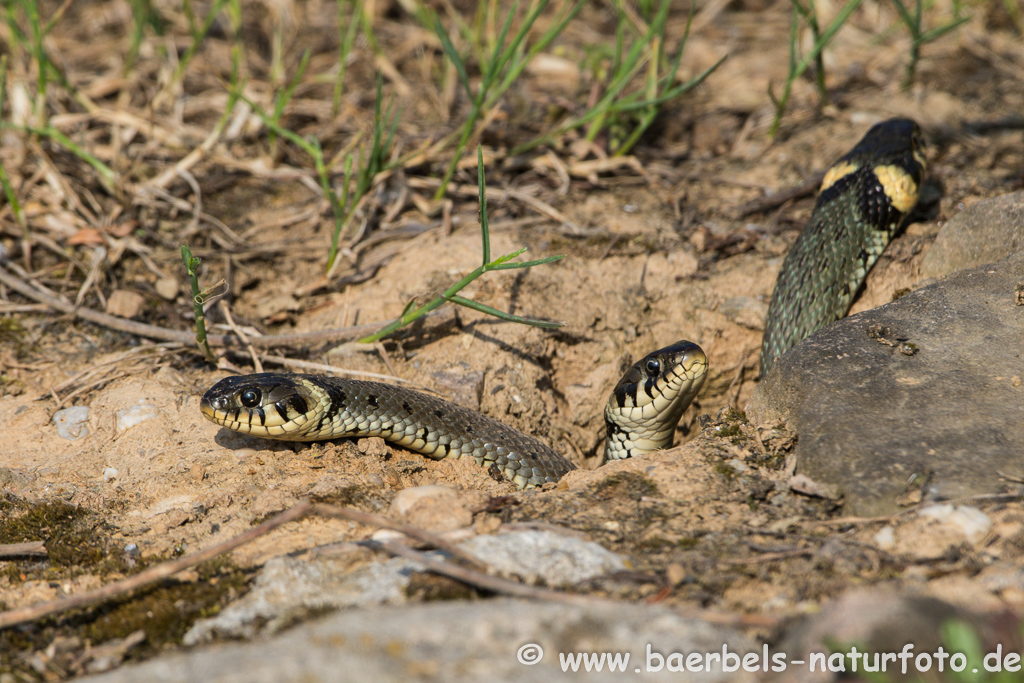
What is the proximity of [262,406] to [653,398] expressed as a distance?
1801mm

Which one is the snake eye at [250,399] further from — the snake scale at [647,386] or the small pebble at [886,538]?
the small pebble at [886,538]

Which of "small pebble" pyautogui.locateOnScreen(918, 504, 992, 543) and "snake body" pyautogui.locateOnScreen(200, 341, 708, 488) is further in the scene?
"snake body" pyautogui.locateOnScreen(200, 341, 708, 488)

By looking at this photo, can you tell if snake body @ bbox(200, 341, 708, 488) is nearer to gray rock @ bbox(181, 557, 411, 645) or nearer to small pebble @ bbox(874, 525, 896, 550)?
gray rock @ bbox(181, 557, 411, 645)

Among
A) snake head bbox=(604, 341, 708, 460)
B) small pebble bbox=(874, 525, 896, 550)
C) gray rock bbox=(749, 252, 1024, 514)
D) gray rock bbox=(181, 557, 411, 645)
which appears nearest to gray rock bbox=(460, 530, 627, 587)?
gray rock bbox=(181, 557, 411, 645)

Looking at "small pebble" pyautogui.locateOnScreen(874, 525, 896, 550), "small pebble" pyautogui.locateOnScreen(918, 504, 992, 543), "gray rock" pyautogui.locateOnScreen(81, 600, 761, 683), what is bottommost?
"gray rock" pyautogui.locateOnScreen(81, 600, 761, 683)

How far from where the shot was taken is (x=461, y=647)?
1.58 meters

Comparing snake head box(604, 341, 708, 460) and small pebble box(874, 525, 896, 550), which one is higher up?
small pebble box(874, 525, 896, 550)

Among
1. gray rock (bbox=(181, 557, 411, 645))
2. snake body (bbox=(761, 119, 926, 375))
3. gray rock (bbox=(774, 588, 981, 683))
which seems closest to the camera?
gray rock (bbox=(774, 588, 981, 683))

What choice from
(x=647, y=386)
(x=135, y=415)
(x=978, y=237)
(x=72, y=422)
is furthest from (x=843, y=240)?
(x=72, y=422)

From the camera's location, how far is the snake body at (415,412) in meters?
3.04

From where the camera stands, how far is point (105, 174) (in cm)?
425

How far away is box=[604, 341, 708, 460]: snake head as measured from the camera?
3447 mm

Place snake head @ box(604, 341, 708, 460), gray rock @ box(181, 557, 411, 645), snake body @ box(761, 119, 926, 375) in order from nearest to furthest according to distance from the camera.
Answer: gray rock @ box(181, 557, 411, 645) → snake head @ box(604, 341, 708, 460) → snake body @ box(761, 119, 926, 375)

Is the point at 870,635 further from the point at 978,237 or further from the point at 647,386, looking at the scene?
the point at 978,237
